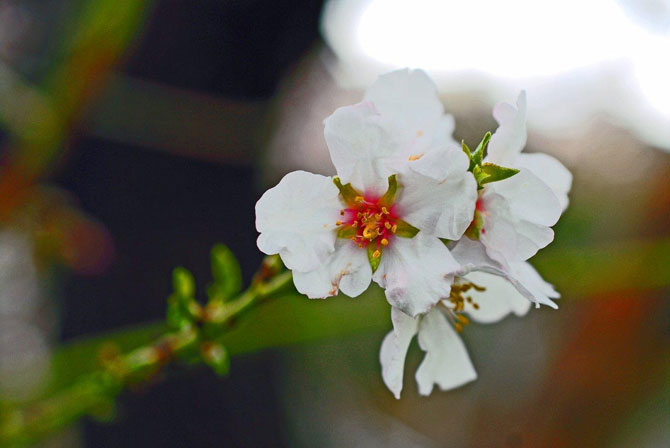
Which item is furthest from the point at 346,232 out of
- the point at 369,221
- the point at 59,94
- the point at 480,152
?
the point at 59,94

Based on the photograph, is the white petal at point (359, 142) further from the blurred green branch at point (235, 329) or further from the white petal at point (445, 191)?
the blurred green branch at point (235, 329)

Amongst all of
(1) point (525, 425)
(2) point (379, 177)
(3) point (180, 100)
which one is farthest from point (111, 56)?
(1) point (525, 425)

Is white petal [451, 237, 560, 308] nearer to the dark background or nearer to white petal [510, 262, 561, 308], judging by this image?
white petal [510, 262, 561, 308]

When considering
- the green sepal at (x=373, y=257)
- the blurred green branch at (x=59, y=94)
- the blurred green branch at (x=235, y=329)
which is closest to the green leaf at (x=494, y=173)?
the green sepal at (x=373, y=257)

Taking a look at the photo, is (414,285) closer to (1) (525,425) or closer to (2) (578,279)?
(2) (578,279)

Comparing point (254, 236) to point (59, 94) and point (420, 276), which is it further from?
point (420, 276)

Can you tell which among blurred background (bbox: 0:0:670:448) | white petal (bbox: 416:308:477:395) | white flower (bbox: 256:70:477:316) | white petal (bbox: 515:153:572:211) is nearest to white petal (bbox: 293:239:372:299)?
white flower (bbox: 256:70:477:316)
